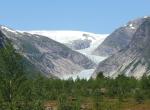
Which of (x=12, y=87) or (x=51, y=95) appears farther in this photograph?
(x=51, y=95)

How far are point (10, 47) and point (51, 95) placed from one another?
126 meters

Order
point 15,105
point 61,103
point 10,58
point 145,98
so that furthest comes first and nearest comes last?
point 145,98 < point 61,103 < point 10,58 < point 15,105

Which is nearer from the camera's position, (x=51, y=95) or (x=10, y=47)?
(x=10, y=47)

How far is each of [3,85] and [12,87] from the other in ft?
3.62

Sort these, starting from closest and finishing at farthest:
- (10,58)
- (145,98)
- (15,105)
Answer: (15,105), (10,58), (145,98)

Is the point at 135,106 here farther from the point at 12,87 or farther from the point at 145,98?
the point at 12,87

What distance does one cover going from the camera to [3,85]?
60812 millimetres

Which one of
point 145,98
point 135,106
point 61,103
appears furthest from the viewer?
point 145,98

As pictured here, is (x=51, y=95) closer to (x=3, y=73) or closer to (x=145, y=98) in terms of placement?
(x=145, y=98)

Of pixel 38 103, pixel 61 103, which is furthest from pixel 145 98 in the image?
pixel 38 103

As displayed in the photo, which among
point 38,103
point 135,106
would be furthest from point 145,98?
point 38,103

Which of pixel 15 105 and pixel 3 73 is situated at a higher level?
pixel 3 73

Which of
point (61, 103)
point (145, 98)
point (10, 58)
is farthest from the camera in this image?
point (145, 98)

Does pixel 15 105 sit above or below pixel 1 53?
below
